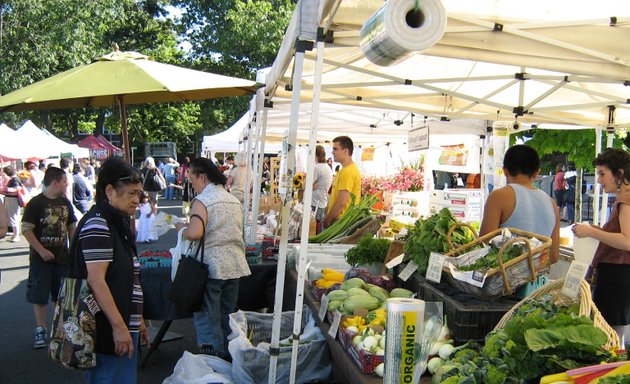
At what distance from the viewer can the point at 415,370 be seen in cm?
187

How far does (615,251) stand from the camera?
3588 millimetres

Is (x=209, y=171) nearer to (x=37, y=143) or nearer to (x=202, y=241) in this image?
(x=202, y=241)

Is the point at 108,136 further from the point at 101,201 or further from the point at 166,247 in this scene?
the point at 101,201

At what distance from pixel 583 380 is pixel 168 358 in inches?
178

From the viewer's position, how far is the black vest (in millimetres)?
2783

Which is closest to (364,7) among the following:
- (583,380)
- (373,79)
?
(583,380)

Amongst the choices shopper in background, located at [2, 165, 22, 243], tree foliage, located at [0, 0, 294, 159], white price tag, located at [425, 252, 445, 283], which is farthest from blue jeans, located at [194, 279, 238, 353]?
tree foliage, located at [0, 0, 294, 159]

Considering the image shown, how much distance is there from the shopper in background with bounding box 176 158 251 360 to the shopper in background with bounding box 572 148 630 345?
2468 mm

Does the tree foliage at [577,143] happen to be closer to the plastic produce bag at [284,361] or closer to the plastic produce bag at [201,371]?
the plastic produce bag at [284,361]

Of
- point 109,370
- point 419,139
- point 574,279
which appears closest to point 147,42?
point 419,139

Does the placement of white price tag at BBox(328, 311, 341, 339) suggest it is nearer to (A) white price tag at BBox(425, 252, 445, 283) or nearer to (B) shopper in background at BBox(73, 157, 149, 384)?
(A) white price tag at BBox(425, 252, 445, 283)

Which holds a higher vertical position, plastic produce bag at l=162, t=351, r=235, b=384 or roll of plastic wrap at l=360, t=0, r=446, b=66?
roll of plastic wrap at l=360, t=0, r=446, b=66

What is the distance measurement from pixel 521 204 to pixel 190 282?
2416mm

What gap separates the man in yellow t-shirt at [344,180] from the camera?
21.4 feet
